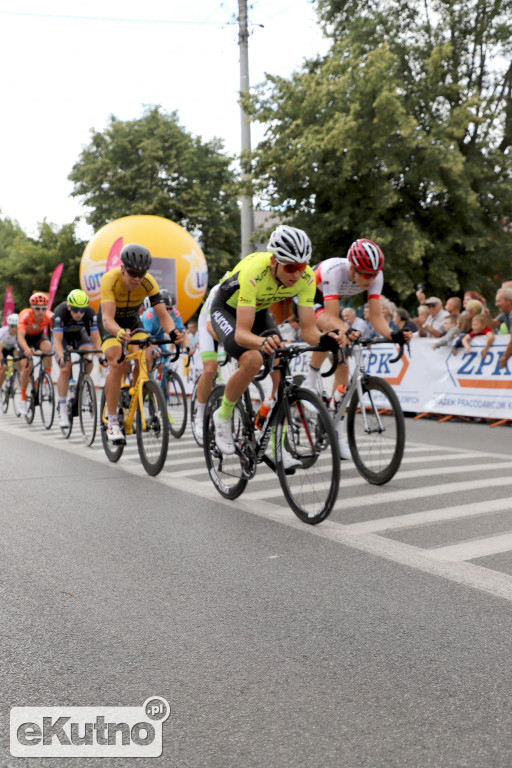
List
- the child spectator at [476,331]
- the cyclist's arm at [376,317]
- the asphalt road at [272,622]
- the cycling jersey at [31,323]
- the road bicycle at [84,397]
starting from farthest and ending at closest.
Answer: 1. the cycling jersey at [31,323]
2. the child spectator at [476,331]
3. the road bicycle at [84,397]
4. the cyclist's arm at [376,317]
5. the asphalt road at [272,622]

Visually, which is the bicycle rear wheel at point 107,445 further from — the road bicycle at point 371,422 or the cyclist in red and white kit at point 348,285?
the road bicycle at point 371,422

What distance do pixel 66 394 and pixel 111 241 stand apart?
12.3m

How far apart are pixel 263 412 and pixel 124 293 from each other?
8.81 feet

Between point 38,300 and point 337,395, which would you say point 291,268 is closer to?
point 337,395

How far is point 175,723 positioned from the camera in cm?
266

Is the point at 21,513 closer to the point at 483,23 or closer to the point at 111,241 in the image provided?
the point at 111,241

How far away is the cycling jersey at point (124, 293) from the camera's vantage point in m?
7.80

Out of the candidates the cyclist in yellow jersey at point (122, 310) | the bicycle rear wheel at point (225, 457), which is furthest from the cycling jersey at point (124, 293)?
the bicycle rear wheel at point (225, 457)

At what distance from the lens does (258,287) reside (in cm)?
577

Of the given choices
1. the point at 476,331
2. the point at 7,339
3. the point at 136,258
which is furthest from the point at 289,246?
the point at 7,339

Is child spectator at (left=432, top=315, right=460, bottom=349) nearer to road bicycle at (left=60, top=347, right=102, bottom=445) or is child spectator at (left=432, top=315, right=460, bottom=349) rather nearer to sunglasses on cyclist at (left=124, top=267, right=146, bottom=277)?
road bicycle at (left=60, top=347, right=102, bottom=445)

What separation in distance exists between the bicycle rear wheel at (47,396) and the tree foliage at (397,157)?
13292mm

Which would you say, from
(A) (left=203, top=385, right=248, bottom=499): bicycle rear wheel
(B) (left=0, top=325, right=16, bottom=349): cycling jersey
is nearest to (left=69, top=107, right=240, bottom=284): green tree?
(B) (left=0, top=325, right=16, bottom=349): cycling jersey

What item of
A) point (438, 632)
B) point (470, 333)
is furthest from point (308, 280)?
point (470, 333)
